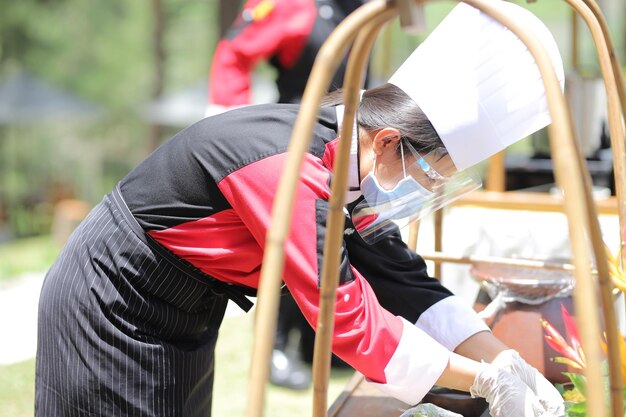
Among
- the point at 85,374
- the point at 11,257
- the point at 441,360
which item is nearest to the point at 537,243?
the point at 441,360

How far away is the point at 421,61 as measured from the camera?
134cm

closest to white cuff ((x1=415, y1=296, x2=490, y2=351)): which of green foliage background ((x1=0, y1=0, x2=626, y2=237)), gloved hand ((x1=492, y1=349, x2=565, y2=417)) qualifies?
gloved hand ((x1=492, y1=349, x2=565, y2=417))

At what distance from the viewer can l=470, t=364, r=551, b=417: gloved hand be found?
134 centimetres

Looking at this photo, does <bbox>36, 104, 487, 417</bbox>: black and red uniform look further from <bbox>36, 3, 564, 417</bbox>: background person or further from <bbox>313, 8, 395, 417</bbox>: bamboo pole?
<bbox>313, 8, 395, 417</bbox>: bamboo pole

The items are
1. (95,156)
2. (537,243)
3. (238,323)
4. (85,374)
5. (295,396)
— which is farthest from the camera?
(95,156)

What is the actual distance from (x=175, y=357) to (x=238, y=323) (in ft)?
8.68

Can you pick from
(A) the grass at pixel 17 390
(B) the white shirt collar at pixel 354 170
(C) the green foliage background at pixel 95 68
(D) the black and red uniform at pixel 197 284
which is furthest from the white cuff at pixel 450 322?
(C) the green foliage background at pixel 95 68

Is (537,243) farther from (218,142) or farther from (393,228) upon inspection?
(218,142)

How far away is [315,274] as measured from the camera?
1.26 meters

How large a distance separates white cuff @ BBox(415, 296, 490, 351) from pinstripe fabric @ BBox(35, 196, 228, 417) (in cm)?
47

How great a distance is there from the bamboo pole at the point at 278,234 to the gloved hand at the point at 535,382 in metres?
0.67

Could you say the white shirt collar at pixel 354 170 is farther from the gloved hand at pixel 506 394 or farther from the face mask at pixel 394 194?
the gloved hand at pixel 506 394

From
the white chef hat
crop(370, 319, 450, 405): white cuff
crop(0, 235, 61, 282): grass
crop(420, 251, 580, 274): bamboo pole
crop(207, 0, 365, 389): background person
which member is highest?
crop(207, 0, 365, 389): background person

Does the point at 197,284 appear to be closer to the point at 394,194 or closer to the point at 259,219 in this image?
the point at 259,219
